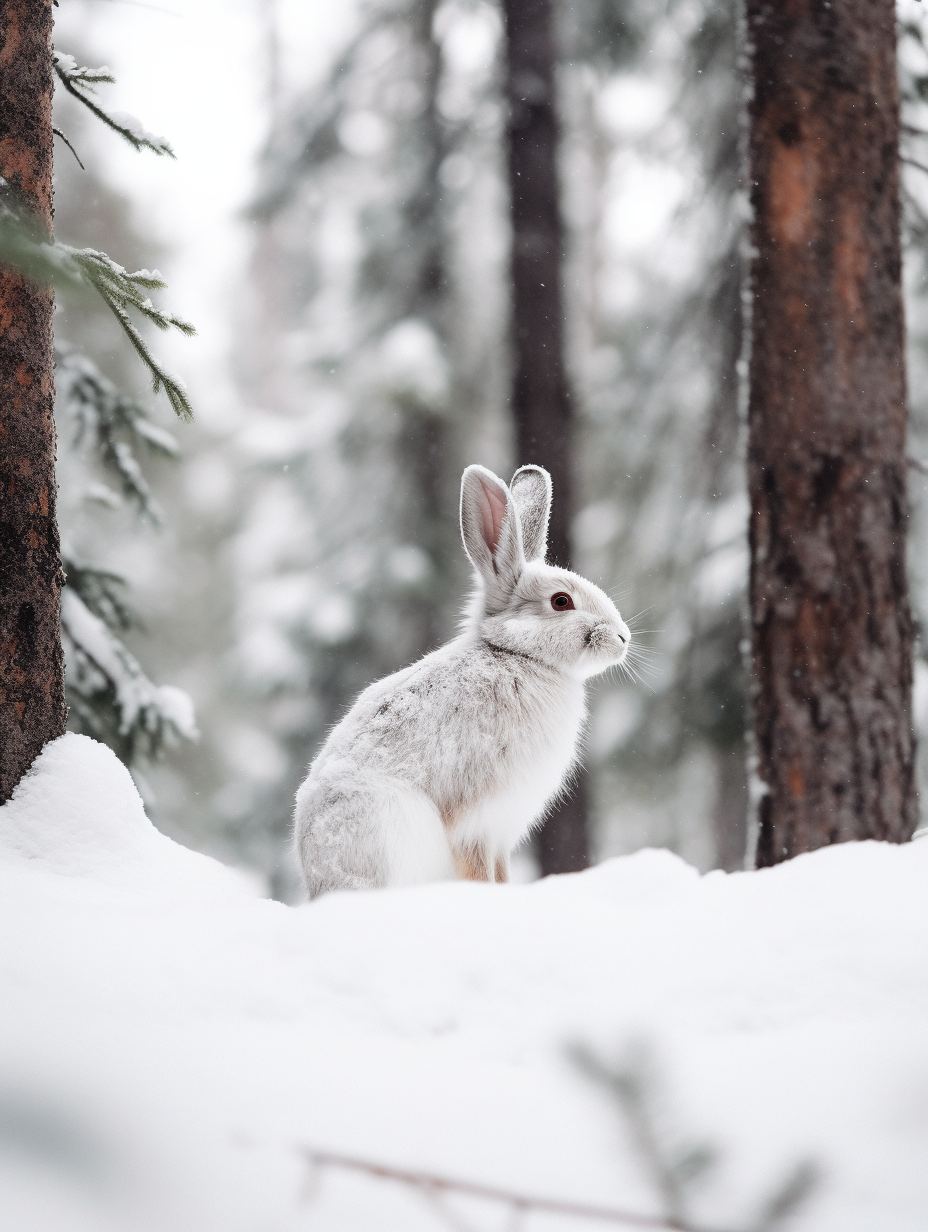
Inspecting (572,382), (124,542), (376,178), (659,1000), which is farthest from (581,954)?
(124,542)

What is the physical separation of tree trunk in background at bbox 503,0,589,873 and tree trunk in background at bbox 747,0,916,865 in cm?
399

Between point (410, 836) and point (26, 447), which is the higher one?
point (26, 447)

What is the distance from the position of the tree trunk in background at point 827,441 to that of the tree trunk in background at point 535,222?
3.99 meters

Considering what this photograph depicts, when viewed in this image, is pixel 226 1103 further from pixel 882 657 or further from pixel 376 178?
pixel 376 178

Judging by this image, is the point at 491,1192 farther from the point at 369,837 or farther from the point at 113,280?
the point at 113,280

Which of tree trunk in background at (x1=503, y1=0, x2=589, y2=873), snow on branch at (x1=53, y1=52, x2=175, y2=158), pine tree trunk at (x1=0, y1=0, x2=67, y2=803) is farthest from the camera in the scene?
tree trunk in background at (x1=503, y1=0, x2=589, y2=873)

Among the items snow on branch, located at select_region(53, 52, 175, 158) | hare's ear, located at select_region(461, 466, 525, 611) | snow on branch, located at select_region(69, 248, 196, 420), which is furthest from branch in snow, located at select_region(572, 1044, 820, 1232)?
snow on branch, located at select_region(53, 52, 175, 158)

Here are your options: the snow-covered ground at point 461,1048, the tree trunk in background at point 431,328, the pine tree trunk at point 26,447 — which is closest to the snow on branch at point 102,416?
the pine tree trunk at point 26,447

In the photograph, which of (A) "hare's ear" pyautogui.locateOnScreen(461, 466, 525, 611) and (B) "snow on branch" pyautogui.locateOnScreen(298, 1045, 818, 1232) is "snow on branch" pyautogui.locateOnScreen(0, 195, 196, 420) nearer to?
(A) "hare's ear" pyautogui.locateOnScreen(461, 466, 525, 611)

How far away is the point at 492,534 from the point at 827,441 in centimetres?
163

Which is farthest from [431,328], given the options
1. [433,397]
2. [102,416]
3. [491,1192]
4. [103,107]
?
[491,1192]

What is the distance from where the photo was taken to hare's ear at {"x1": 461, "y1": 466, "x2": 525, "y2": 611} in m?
3.38

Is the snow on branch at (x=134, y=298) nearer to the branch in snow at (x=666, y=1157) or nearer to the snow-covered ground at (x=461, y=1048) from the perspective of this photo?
the snow-covered ground at (x=461, y=1048)

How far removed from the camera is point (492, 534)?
3492 mm
